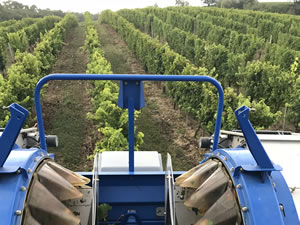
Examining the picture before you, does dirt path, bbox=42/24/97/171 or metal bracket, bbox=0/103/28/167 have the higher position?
metal bracket, bbox=0/103/28/167

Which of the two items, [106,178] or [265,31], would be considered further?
[265,31]


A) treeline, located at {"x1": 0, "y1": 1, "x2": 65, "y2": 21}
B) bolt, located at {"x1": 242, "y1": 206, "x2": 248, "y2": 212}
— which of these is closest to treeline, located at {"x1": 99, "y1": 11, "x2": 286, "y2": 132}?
bolt, located at {"x1": 242, "y1": 206, "x2": 248, "y2": 212}

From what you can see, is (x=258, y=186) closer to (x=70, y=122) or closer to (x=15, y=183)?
(x=15, y=183)

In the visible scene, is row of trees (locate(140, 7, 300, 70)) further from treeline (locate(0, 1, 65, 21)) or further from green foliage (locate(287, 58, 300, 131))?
treeline (locate(0, 1, 65, 21))

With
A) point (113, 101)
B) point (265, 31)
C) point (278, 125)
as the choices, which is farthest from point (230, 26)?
point (113, 101)

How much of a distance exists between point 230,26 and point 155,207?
964 inches

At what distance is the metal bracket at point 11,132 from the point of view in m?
1.67

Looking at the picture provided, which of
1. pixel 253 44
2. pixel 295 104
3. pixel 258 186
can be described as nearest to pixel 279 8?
pixel 253 44

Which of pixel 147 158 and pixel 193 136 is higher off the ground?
pixel 147 158

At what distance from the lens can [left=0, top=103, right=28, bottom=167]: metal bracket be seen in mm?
1670

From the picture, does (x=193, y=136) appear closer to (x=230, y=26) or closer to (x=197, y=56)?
(x=197, y=56)

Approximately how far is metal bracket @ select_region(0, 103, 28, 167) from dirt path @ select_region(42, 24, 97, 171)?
6.20 metres

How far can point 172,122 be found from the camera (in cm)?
1051

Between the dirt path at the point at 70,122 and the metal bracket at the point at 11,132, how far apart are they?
620cm
